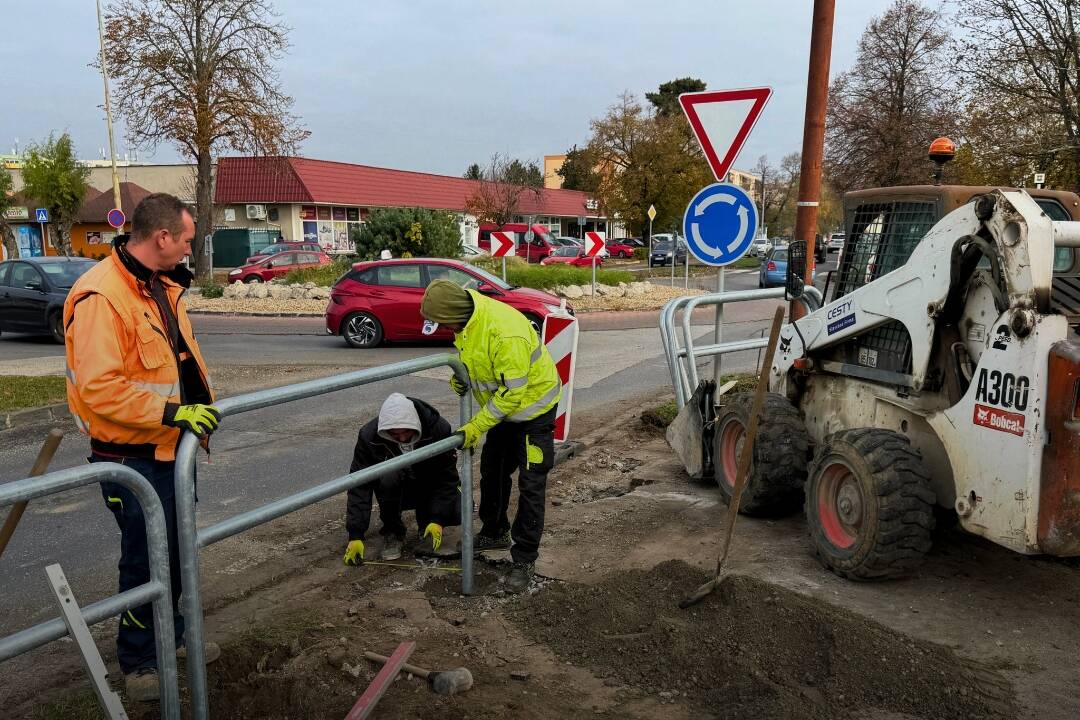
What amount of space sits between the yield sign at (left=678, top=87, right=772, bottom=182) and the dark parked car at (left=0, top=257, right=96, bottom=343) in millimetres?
13111

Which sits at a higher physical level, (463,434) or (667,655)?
(463,434)

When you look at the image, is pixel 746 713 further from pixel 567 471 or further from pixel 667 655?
pixel 567 471

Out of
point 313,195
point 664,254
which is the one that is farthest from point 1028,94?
point 313,195

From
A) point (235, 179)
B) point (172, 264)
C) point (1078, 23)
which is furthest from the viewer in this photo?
point (235, 179)

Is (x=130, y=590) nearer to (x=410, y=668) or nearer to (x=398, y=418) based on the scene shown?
(x=410, y=668)

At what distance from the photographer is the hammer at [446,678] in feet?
10.7

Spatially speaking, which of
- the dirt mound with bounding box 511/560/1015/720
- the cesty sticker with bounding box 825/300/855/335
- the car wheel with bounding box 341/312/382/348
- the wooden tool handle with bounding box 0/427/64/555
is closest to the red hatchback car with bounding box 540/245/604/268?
the car wheel with bounding box 341/312/382/348

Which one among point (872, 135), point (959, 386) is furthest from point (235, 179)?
point (959, 386)

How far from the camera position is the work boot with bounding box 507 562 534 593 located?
4363mm

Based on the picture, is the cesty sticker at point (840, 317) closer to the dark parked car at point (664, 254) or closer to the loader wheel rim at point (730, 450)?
the loader wheel rim at point (730, 450)

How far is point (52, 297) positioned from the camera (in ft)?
51.0

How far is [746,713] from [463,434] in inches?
70.4

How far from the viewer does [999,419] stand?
3713 millimetres

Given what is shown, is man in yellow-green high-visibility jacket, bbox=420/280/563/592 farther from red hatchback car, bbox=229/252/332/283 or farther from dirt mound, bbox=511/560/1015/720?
red hatchback car, bbox=229/252/332/283
